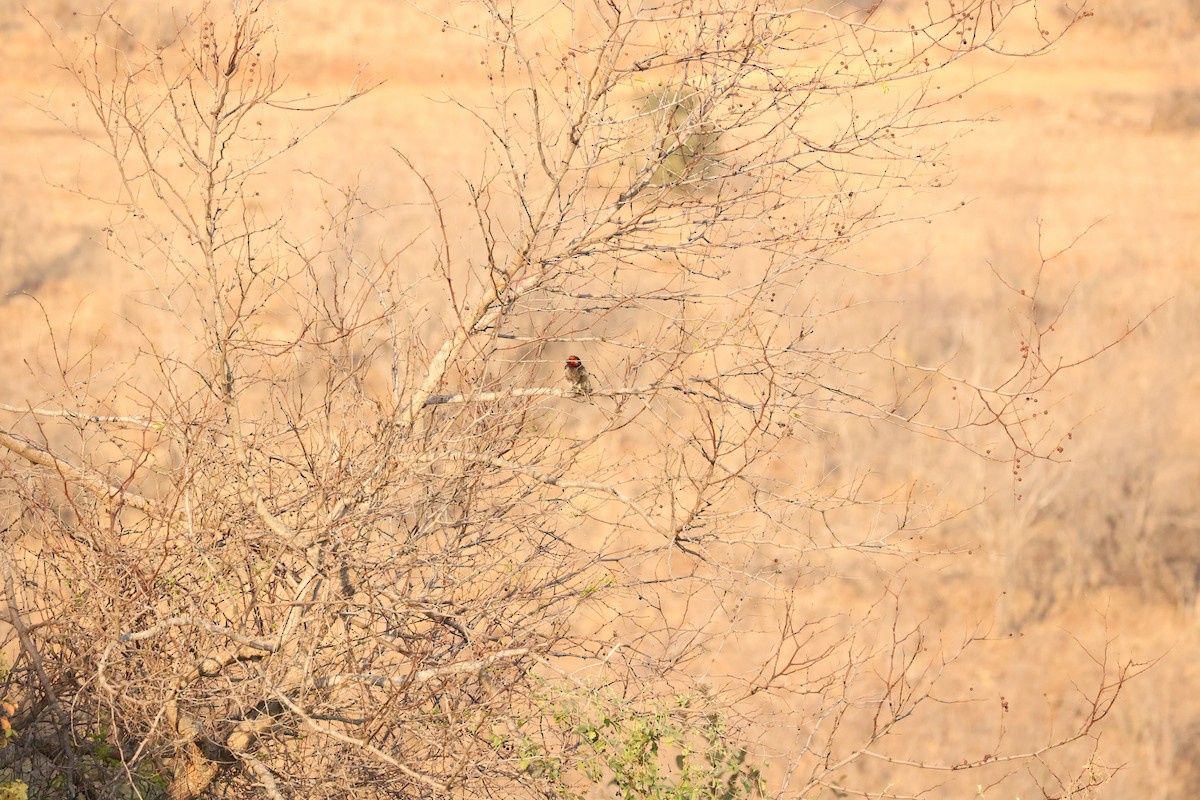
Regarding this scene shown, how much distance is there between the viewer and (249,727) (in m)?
4.72

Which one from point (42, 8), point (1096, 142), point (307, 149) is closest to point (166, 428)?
point (307, 149)

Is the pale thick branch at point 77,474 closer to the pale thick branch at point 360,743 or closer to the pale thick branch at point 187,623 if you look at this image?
the pale thick branch at point 187,623

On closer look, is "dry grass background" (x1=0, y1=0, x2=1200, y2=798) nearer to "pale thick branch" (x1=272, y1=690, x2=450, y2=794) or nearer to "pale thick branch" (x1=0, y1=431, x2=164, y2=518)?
"pale thick branch" (x1=0, y1=431, x2=164, y2=518)

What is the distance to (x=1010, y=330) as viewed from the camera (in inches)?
641

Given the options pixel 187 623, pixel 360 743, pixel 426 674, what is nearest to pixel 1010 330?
pixel 426 674

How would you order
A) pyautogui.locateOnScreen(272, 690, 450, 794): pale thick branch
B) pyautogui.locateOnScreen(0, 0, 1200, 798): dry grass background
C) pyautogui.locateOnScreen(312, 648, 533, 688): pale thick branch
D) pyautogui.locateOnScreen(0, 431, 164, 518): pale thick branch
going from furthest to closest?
pyautogui.locateOnScreen(0, 0, 1200, 798): dry grass background, pyautogui.locateOnScreen(0, 431, 164, 518): pale thick branch, pyautogui.locateOnScreen(272, 690, 450, 794): pale thick branch, pyautogui.locateOnScreen(312, 648, 533, 688): pale thick branch

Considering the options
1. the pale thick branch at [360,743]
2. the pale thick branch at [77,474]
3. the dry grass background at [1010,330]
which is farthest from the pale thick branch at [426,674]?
the dry grass background at [1010,330]

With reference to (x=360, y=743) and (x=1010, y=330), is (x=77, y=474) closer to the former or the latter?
(x=360, y=743)

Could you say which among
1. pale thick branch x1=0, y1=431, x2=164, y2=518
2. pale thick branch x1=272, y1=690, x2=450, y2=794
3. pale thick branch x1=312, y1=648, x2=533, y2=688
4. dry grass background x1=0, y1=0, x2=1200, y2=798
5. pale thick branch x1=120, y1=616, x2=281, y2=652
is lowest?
pale thick branch x1=272, y1=690, x2=450, y2=794

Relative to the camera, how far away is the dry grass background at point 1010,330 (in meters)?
15.7

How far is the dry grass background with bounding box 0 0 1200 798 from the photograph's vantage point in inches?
619

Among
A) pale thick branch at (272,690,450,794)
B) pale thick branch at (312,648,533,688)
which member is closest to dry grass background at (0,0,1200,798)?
pale thick branch at (312,648,533,688)

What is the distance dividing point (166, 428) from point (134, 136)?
3.33 feet

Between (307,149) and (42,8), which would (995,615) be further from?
(42,8)
